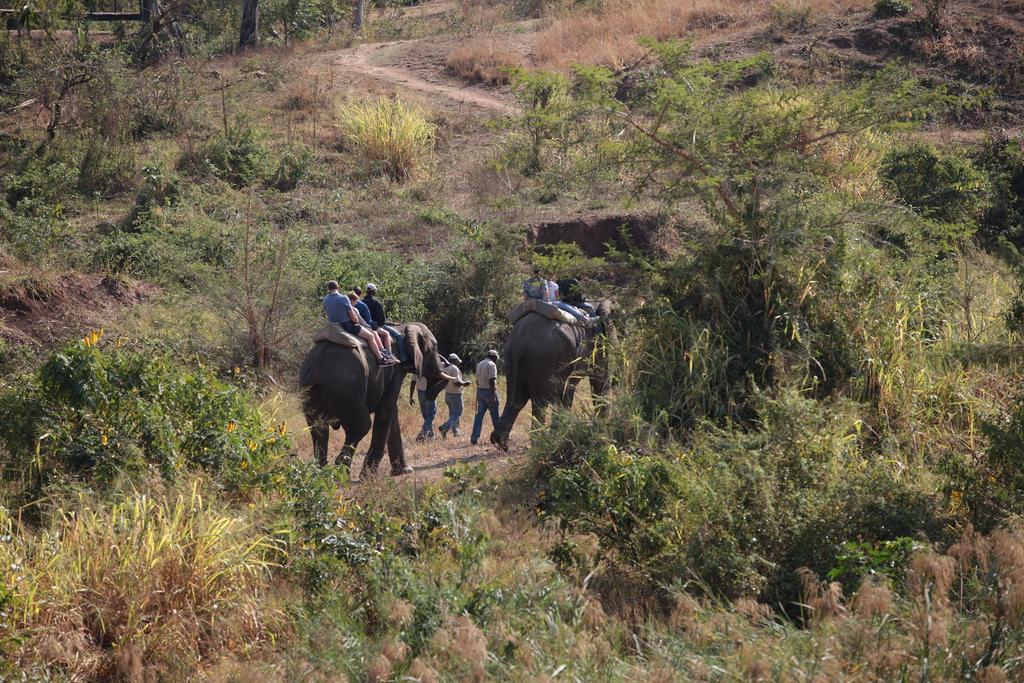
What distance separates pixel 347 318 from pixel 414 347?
4.28 ft


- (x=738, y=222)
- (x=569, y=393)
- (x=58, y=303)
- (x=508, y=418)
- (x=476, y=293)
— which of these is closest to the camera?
(x=738, y=222)

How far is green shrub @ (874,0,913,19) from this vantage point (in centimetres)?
3219

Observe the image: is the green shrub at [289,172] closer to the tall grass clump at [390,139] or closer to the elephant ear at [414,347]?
the tall grass clump at [390,139]

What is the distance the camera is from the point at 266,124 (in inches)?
1177

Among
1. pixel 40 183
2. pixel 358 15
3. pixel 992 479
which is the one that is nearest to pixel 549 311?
pixel 992 479

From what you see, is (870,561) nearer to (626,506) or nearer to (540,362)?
(626,506)

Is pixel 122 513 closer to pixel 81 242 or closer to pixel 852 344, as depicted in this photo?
pixel 852 344

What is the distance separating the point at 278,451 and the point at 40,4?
822 inches

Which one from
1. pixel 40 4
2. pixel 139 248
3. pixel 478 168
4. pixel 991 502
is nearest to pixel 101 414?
pixel 991 502

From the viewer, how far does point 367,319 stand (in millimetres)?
13016

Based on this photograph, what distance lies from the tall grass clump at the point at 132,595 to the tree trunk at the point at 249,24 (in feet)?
100.0

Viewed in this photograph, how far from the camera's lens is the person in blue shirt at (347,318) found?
12000mm

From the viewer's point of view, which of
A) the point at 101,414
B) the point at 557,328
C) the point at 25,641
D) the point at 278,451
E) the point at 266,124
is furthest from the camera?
the point at 266,124

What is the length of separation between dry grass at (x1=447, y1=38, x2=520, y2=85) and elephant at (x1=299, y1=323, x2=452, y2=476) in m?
22.4
